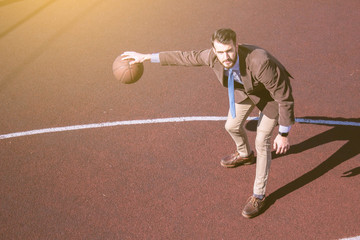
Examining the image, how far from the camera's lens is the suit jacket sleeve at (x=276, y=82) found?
409 centimetres

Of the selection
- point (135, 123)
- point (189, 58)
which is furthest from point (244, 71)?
point (135, 123)

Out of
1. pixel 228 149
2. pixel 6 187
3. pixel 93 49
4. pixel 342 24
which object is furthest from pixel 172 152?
pixel 342 24

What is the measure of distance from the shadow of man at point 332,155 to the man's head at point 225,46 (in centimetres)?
228

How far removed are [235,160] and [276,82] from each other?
2018 mm

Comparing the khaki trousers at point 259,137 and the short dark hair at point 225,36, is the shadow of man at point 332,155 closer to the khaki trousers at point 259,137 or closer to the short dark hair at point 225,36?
the khaki trousers at point 259,137

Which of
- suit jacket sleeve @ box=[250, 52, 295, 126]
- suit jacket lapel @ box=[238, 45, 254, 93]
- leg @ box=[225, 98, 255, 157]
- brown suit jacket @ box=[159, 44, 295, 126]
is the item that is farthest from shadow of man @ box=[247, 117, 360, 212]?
suit jacket lapel @ box=[238, 45, 254, 93]

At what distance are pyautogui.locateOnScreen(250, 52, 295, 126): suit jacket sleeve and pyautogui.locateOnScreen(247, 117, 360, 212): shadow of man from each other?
1.64 metres

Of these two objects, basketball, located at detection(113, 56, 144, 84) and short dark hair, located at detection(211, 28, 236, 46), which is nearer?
short dark hair, located at detection(211, 28, 236, 46)

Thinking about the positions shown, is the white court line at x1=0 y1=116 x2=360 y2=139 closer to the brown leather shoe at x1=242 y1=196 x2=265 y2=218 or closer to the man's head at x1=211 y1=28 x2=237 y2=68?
the brown leather shoe at x1=242 y1=196 x2=265 y2=218

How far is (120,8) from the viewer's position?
10711 mm

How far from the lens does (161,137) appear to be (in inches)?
257

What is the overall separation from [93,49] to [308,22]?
17.3ft

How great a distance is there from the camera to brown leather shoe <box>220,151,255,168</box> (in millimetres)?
5887

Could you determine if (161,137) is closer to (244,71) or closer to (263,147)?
(263,147)
